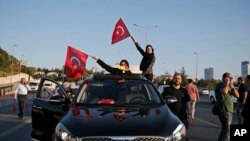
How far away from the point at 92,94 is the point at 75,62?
14.1 feet

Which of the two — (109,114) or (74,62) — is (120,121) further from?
(74,62)

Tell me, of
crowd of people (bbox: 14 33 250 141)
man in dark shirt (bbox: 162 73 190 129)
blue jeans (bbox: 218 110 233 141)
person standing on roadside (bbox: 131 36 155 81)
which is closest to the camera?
man in dark shirt (bbox: 162 73 190 129)

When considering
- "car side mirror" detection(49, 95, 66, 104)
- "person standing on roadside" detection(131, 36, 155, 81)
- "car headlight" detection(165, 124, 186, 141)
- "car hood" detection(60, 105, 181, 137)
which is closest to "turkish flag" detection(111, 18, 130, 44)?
"person standing on roadside" detection(131, 36, 155, 81)

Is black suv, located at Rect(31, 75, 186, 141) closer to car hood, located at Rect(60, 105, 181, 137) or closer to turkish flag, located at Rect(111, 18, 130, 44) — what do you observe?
car hood, located at Rect(60, 105, 181, 137)

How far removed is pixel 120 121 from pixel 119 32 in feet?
26.6

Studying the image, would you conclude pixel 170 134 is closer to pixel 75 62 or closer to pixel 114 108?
pixel 114 108

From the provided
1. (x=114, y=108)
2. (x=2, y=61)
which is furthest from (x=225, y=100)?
(x=2, y=61)

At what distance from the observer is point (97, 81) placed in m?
7.43

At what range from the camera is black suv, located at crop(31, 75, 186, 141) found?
5293mm

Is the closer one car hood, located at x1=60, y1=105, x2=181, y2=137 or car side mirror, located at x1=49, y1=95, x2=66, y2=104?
car hood, located at x1=60, y1=105, x2=181, y2=137

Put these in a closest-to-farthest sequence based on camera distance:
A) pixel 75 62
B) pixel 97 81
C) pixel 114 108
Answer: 1. pixel 114 108
2. pixel 97 81
3. pixel 75 62

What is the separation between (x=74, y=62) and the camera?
11.3 meters

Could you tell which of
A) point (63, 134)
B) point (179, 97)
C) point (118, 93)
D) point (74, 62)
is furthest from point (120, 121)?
point (74, 62)

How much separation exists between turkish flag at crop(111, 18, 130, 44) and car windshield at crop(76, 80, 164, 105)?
591 centimetres
